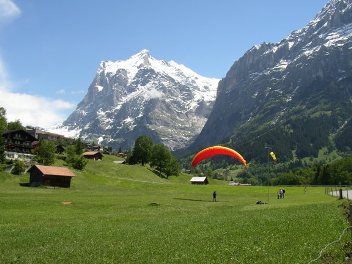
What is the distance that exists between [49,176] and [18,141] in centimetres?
6298

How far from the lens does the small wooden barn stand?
114m

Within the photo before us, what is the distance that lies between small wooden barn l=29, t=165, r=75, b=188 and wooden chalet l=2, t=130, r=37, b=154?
55.1m

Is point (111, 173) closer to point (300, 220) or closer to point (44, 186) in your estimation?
point (44, 186)

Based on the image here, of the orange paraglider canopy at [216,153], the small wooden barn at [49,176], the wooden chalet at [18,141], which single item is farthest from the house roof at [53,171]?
the wooden chalet at [18,141]

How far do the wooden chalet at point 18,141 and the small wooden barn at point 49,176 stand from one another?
55142 millimetres

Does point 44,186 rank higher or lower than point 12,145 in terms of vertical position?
lower

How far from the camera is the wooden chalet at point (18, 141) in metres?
166

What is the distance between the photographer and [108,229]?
37.2 metres

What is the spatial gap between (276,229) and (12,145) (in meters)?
153

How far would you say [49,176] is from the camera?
4520 inches

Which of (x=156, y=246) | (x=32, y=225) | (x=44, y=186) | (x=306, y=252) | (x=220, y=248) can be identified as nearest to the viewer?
(x=306, y=252)

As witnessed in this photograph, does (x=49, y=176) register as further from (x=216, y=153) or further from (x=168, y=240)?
(x=168, y=240)

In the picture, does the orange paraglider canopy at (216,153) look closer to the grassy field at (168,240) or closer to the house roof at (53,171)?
the grassy field at (168,240)

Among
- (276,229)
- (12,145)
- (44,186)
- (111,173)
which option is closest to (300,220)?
(276,229)
